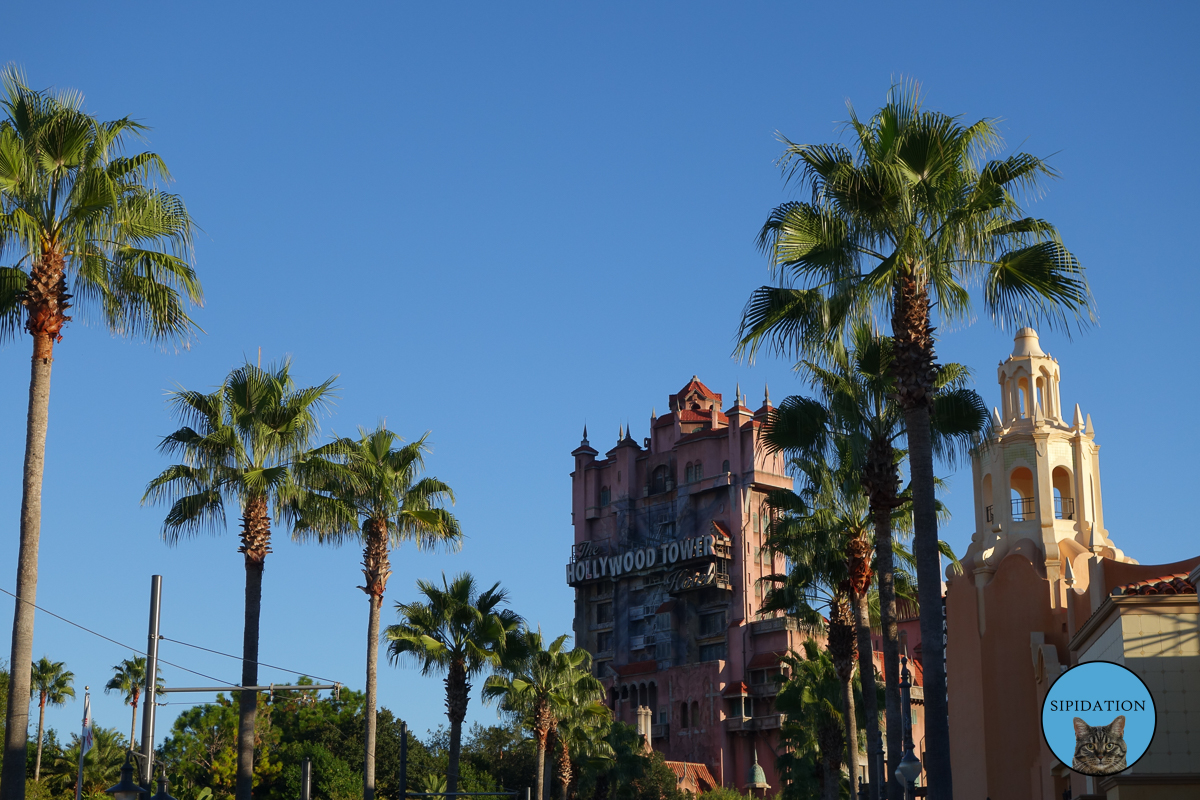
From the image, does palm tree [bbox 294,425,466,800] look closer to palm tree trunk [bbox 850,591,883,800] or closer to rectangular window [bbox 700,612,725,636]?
palm tree trunk [bbox 850,591,883,800]

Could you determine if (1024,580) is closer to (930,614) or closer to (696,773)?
(930,614)

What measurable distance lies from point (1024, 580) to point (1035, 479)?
3.70m

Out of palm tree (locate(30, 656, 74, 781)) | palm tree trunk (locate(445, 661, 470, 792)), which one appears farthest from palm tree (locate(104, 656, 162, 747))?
palm tree trunk (locate(445, 661, 470, 792))

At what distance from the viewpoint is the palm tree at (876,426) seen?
23.1 metres

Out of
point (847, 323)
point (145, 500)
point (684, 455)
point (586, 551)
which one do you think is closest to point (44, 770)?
point (586, 551)

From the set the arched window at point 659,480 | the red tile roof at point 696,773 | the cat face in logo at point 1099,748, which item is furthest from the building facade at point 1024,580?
the arched window at point 659,480

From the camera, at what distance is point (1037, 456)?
133ft

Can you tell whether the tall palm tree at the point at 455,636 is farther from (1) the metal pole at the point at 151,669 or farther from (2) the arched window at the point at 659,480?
(2) the arched window at the point at 659,480

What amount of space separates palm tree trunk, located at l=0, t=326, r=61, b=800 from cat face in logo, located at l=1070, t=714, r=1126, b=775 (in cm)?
1412

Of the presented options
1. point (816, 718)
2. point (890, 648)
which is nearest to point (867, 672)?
point (890, 648)

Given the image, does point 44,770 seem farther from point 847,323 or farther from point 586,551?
point 847,323

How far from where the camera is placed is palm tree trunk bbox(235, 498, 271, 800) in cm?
2838

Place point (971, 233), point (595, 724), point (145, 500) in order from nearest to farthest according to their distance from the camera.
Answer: point (971, 233) → point (145, 500) → point (595, 724)

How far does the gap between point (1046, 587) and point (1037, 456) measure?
4707mm
